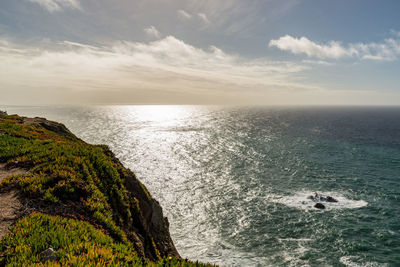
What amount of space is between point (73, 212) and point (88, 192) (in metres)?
2.53

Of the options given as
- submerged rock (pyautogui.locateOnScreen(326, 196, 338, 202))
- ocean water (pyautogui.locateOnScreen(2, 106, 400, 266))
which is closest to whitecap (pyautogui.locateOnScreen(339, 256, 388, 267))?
ocean water (pyautogui.locateOnScreen(2, 106, 400, 266))

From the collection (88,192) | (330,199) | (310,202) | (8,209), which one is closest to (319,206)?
(310,202)

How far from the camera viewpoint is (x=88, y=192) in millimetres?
14945

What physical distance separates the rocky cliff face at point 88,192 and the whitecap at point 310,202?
3386 centimetres

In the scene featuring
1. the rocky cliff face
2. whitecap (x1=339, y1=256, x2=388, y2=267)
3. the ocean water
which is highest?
the rocky cliff face

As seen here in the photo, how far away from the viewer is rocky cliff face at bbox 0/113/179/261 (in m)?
12.9

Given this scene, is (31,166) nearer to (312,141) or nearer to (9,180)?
(9,180)

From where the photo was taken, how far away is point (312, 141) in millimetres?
111125

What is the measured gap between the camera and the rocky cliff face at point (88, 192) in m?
12.9

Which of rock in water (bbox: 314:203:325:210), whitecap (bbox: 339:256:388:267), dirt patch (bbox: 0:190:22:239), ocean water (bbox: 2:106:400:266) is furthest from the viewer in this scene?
rock in water (bbox: 314:203:325:210)

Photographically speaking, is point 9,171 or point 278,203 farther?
point 278,203

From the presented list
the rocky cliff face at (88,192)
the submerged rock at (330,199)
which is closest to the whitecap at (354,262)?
the submerged rock at (330,199)

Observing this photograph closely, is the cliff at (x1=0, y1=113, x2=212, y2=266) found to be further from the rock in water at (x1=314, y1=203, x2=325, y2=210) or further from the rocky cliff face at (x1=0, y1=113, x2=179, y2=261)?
the rock in water at (x1=314, y1=203, x2=325, y2=210)

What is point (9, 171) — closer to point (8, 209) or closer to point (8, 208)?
point (8, 208)
